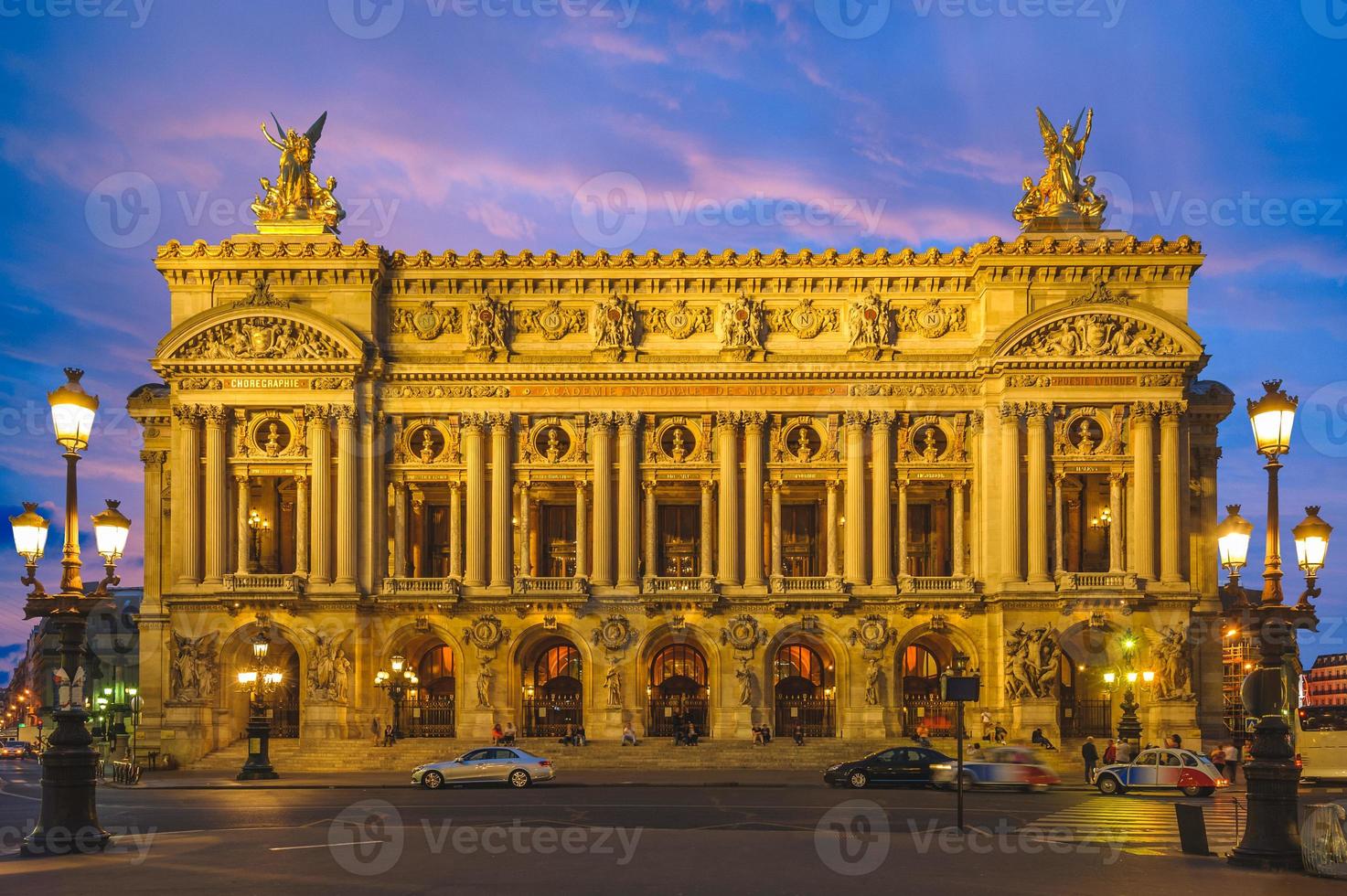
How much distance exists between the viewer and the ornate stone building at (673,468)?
6144 centimetres

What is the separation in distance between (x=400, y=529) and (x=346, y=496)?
118 inches

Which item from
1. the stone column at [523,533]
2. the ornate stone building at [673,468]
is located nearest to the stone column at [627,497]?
the ornate stone building at [673,468]

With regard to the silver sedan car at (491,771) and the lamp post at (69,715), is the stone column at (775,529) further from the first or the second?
the lamp post at (69,715)

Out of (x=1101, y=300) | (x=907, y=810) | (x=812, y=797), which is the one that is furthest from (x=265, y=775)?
(x=1101, y=300)

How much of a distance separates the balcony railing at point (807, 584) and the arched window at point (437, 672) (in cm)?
1533

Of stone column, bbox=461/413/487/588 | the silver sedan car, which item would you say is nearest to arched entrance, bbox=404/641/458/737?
stone column, bbox=461/413/487/588

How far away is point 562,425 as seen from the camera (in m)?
64.0

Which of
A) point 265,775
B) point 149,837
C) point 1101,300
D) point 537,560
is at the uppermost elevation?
point 1101,300

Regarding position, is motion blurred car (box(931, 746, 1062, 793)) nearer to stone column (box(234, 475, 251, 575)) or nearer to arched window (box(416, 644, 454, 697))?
arched window (box(416, 644, 454, 697))

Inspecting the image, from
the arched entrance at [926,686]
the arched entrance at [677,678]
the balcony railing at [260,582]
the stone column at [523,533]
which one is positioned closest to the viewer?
the balcony railing at [260,582]

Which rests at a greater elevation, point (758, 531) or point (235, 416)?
point (235, 416)

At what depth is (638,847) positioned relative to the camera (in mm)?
25328

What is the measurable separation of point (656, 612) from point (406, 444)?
13352 millimetres

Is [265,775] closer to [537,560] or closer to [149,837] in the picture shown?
[537,560]
